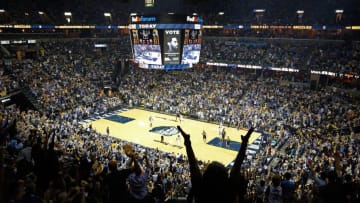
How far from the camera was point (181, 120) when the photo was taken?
30203mm

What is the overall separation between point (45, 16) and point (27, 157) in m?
41.9

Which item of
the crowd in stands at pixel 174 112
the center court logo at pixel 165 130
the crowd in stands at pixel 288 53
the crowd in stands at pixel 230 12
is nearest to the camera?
the crowd in stands at pixel 174 112

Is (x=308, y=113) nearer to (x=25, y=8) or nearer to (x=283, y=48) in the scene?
(x=283, y=48)

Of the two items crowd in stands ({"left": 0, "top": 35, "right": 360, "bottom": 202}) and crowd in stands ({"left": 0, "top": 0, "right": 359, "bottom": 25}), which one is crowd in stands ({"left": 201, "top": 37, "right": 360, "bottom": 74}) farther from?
crowd in stands ({"left": 0, "top": 0, "right": 359, "bottom": 25})

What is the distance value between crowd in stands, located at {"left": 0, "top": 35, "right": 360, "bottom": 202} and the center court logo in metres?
4.06

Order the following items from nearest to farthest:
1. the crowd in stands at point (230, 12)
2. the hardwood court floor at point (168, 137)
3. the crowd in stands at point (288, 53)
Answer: the hardwood court floor at point (168, 137) → the crowd in stands at point (288, 53) → the crowd in stands at point (230, 12)

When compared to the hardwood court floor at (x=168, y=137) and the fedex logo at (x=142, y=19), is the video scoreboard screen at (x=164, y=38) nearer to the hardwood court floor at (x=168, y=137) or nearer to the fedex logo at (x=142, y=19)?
the fedex logo at (x=142, y=19)

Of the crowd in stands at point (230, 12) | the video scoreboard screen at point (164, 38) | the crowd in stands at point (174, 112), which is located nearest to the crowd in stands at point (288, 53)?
the crowd in stands at point (174, 112)

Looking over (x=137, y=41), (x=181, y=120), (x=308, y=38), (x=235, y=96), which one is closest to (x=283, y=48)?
(x=308, y=38)

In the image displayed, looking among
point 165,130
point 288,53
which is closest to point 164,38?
point 165,130

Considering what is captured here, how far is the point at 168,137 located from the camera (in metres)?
25.7

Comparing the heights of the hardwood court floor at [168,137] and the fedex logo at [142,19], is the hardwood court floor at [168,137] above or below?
below

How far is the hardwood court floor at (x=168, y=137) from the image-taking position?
898 inches

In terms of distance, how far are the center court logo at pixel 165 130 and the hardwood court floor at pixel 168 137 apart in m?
0.53
